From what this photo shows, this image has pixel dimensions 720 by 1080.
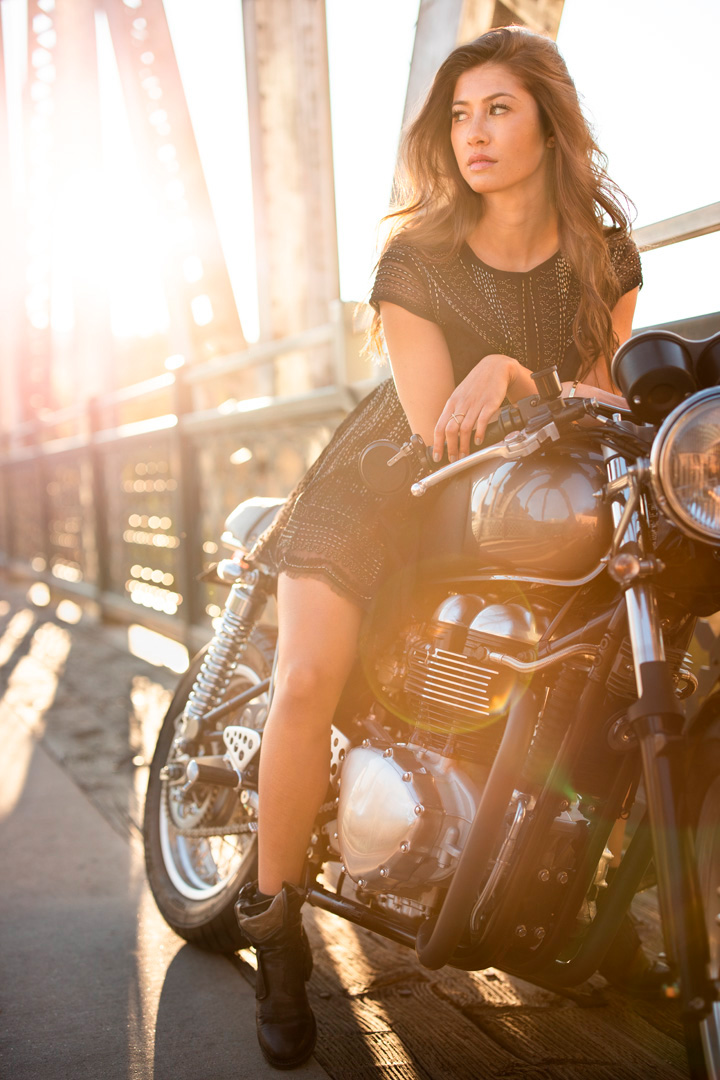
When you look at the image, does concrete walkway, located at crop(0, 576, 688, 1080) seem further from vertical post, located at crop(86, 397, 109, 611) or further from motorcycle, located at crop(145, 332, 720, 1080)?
vertical post, located at crop(86, 397, 109, 611)

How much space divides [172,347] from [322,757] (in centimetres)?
535

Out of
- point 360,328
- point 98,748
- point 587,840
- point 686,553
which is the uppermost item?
point 360,328

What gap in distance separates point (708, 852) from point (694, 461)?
2.03 feet

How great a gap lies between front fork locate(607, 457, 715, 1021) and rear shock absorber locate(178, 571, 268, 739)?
4.38 ft

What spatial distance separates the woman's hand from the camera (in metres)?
1.75

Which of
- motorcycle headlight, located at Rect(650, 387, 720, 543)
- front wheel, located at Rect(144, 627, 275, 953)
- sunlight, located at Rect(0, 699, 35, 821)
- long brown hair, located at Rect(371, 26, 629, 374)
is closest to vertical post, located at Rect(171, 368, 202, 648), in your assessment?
sunlight, located at Rect(0, 699, 35, 821)

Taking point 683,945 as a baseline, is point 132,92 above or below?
above

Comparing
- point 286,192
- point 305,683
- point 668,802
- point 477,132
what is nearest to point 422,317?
point 477,132

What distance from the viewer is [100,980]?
228 cm

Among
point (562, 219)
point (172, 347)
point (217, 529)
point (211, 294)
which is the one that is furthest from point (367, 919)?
point (172, 347)

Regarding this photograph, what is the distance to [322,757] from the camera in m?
2.00

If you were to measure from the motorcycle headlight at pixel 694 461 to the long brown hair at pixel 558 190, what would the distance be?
0.78m

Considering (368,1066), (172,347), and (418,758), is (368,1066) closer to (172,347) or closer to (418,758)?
(418,758)

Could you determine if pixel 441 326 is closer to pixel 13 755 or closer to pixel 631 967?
pixel 631 967
